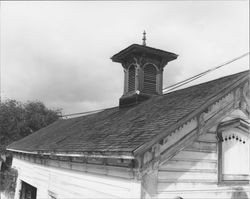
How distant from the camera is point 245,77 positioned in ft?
28.2

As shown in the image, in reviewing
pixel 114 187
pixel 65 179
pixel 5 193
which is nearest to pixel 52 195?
pixel 65 179

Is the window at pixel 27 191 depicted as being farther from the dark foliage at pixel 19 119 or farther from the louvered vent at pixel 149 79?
the dark foliage at pixel 19 119

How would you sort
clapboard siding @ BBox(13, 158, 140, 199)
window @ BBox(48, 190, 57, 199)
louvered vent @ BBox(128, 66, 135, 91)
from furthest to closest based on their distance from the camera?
louvered vent @ BBox(128, 66, 135, 91), window @ BBox(48, 190, 57, 199), clapboard siding @ BBox(13, 158, 140, 199)

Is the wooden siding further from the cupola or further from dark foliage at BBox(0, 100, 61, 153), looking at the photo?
dark foliage at BBox(0, 100, 61, 153)

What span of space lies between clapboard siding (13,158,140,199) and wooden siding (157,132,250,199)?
78 cm

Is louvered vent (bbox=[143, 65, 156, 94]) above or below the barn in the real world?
above

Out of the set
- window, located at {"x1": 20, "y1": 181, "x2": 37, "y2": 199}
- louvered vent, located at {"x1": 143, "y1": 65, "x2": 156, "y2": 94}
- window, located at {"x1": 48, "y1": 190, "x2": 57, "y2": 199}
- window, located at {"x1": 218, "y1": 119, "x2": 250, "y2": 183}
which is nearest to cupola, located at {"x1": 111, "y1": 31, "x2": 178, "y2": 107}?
louvered vent, located at {"x1": 143, "y1": 65, "x2": 156, "y2": 94}

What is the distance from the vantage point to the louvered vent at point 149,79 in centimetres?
1462

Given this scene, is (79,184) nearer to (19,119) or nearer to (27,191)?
(27,191)

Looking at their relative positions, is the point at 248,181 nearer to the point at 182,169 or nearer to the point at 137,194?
the point at 182,169

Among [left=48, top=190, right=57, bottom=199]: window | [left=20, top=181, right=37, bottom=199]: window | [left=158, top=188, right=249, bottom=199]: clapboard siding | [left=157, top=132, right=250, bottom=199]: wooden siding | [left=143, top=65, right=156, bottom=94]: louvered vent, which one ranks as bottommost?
[left=20, top=181, right=37, bottom=199]: window

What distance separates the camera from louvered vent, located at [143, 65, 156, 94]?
14617 millimetres

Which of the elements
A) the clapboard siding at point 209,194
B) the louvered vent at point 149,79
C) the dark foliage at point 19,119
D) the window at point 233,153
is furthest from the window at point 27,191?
the dark foliage at point 19,119

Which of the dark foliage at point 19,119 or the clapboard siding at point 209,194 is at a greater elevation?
the dark foliage at point 19,119
